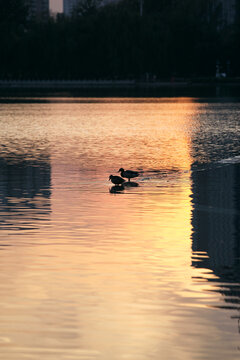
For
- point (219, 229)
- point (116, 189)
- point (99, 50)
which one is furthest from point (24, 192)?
point (99, 50)

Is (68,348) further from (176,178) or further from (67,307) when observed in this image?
(176,178)

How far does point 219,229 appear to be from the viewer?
15609 millimetres

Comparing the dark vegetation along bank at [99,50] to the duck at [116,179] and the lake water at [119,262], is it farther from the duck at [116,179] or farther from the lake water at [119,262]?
the duck at [116,179]

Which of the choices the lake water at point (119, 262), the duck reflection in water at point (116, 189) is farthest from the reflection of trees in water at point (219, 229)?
the duck reflection in water at point (116, 189)

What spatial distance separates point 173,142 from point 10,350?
32.8 metres

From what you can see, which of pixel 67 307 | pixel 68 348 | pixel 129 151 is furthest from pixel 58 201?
pixel 129 151

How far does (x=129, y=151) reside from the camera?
116 ft

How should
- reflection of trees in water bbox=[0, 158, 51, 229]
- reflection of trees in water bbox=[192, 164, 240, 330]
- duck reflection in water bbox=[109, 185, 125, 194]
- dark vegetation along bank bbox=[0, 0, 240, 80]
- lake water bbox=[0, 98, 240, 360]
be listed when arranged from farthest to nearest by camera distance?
dark vegetation along bank bbox=[0, 0, 240, 80], duck reflection in water bbox=[109, 185, 125, 194], reflection of trees in water bbox=[0, 158, 51, 229], reflection of trees in water bbox=[192, 164, 240, 330], lake water bbox=[0, 98, 240, 360]

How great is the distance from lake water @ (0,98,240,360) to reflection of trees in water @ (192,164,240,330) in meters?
0.02

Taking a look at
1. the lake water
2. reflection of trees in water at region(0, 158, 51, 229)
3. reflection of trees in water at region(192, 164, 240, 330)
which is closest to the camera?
the lake water

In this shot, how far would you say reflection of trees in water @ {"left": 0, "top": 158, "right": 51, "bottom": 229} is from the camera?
55.3 ft

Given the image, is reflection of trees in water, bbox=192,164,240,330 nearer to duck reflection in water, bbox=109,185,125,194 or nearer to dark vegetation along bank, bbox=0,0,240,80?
duck reflection in water, bbox=109,185,125,194

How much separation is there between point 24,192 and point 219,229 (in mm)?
7046

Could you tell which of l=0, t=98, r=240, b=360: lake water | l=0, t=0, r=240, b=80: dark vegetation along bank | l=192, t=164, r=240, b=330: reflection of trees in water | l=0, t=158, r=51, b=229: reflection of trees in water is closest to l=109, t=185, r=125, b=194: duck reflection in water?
l=0, t=98, r=240, b=360: lake water
